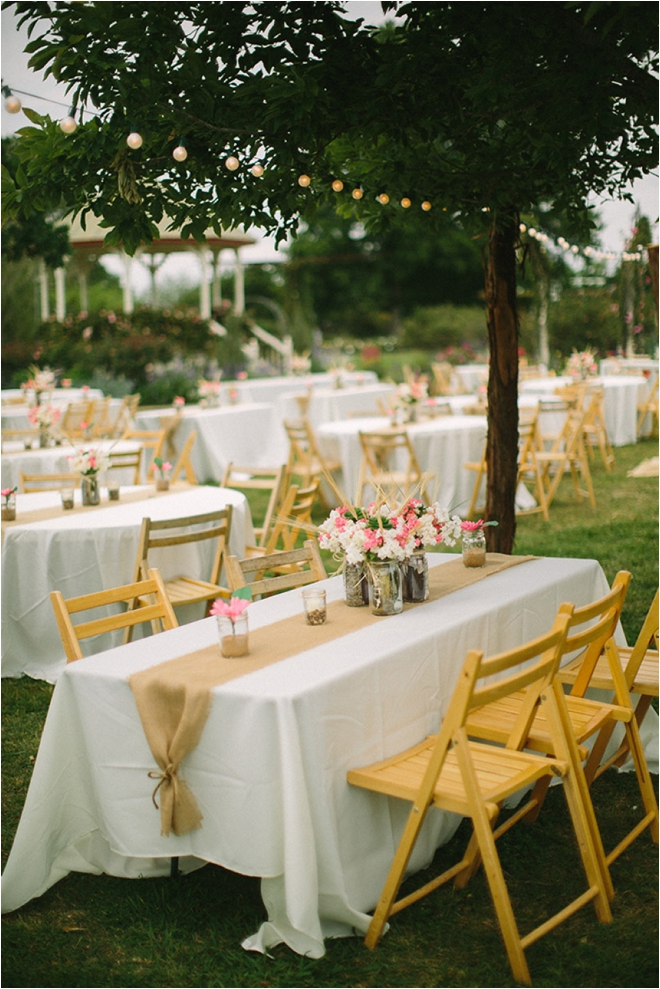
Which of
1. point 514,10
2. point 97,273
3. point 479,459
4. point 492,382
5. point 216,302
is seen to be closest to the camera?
point 514,10

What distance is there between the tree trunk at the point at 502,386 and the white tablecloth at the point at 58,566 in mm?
1756

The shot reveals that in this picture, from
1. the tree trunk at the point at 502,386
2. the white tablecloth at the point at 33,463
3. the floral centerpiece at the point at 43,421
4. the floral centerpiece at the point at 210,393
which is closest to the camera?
the tree trunk at the point at 502,386

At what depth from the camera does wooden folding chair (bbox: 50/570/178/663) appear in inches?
Answer: 138

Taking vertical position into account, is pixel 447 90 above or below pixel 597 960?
above

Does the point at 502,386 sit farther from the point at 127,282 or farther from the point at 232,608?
the point at 127,282

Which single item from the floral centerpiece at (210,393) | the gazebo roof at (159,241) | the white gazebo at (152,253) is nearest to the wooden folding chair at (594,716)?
the floral centerpiece at (210,393)

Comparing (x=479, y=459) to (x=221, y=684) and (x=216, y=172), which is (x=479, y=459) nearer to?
(x=216, y=172)

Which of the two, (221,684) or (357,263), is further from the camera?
(357,263)

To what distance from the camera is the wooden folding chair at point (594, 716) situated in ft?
10.3

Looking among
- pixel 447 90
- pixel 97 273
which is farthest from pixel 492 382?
pixel 97 273

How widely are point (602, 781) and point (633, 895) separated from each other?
845mm

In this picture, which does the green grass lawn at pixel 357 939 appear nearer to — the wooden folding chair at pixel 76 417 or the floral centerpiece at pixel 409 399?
the floral centerpiece at pixel 409 399

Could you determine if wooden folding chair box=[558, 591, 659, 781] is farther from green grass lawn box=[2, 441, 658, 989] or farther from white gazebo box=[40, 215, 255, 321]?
white gazebo box=[40, 215, 255, 321]

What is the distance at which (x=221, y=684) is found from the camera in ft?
9.55
